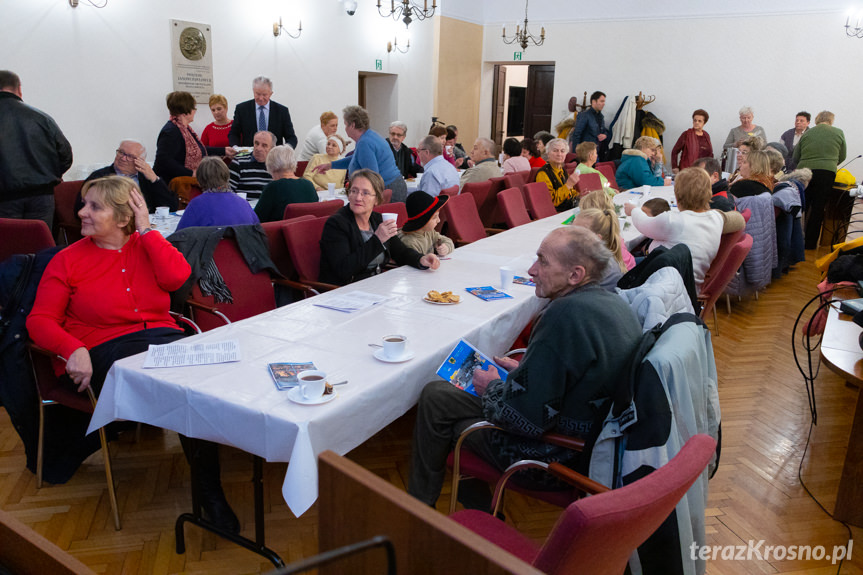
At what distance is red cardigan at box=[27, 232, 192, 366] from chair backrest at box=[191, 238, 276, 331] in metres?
0.52

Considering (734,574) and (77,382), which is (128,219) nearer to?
(77,382)

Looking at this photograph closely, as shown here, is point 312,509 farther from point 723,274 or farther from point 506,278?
point 723,274

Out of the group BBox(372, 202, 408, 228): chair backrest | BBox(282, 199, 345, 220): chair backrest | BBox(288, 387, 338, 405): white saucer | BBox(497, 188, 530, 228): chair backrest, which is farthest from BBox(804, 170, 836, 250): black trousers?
BBox(288, 387, 338, 405): white saucer

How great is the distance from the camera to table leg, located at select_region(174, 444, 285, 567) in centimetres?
216

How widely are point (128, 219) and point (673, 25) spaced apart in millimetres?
11600

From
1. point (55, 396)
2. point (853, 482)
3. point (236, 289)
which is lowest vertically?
point (853, 482)

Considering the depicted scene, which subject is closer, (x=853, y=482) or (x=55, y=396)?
(x=55, y=396)

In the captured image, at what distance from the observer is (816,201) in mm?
8570

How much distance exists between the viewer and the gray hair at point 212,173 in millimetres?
3891

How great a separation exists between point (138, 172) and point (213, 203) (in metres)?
1.22

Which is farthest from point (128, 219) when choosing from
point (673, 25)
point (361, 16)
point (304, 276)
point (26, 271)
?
point (673, 25)

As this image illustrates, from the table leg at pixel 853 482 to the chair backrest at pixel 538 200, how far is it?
3.83 meters

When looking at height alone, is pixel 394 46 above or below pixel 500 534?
above

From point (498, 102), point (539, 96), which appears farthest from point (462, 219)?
point (498, 102)
